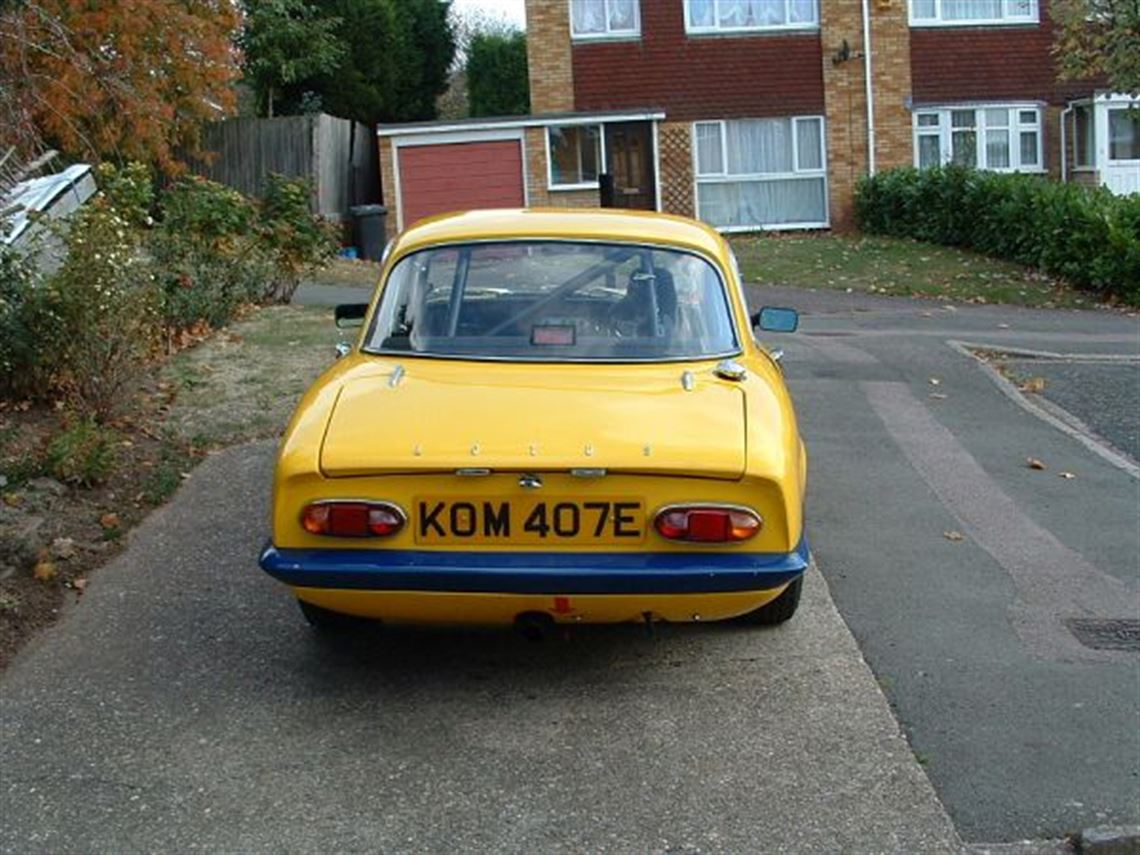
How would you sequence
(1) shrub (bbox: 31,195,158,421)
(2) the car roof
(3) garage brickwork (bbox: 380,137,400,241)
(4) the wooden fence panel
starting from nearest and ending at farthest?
1. (2) the car roof
2. (1) shrub (bbox: 31,195,158,421)
3. (4) the wooden fence panel
4. (3) garage brickwork (bbox: 380,137,400,241)

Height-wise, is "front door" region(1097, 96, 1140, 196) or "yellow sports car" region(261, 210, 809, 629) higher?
"front door" region(1097, 96, 1140, 196)

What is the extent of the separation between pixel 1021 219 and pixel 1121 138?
9.82 metres

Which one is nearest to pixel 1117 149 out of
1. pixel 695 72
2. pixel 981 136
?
pixel 981 136

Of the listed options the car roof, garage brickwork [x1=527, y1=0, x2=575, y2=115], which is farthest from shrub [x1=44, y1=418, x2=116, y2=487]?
garage brickwork [x1=527, y1=0, x2=575, y2=115]

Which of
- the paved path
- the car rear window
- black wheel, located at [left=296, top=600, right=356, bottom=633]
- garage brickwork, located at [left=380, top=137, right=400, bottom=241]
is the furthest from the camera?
garage brickwork, located at [left=380, top=137, right=400, bottom=241]

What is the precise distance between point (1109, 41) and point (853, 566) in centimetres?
1425

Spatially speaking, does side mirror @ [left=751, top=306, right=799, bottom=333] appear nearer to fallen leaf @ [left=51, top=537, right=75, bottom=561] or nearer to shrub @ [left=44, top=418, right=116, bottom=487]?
fallen leaf @ [left=51, top=537, right=75, bottom=561]

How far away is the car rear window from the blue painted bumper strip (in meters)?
1.13

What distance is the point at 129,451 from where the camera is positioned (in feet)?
26.8

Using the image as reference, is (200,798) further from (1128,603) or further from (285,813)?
(1128,603)

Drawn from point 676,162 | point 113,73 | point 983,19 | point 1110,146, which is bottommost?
point 113,73

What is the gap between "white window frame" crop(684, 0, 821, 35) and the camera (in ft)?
95.7

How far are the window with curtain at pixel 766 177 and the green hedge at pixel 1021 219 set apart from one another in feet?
4.57

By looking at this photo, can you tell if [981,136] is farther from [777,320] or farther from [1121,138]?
[777,320]
